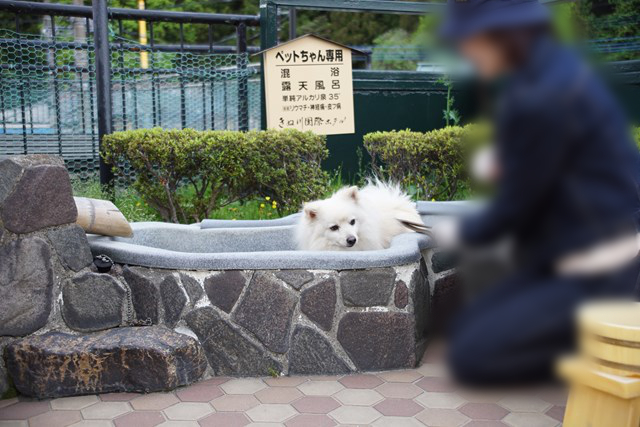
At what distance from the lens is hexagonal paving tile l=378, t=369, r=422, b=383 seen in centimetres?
459

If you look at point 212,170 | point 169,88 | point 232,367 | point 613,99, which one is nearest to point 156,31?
point 169,88

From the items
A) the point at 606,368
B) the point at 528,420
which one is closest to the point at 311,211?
the point at 528,420

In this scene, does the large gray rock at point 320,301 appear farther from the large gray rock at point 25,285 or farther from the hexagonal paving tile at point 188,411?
the large gray rock at point 25,285

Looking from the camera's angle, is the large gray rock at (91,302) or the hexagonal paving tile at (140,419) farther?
the large gray rock at (91,302)

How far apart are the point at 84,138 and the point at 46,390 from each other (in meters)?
3.93

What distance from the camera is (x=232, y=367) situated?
4.73m

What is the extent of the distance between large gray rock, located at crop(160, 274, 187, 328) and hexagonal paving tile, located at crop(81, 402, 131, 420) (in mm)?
704

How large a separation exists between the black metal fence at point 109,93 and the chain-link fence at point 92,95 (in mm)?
12

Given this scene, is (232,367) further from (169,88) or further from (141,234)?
(169,88)

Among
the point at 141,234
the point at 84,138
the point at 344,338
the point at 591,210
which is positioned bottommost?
the point at 344,338

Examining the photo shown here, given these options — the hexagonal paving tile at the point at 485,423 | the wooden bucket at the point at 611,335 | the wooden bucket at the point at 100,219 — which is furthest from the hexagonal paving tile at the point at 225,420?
the wooden bucket at the point at 611,335

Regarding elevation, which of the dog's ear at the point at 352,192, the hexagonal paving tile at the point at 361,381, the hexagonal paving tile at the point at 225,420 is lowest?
the hexagonal paving tile at the point at 225,420

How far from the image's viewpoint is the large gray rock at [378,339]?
466 cm

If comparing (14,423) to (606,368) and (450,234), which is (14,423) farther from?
(450,234)
